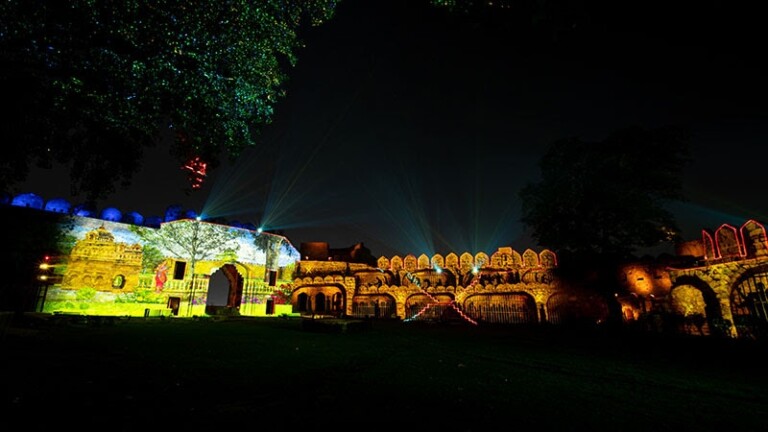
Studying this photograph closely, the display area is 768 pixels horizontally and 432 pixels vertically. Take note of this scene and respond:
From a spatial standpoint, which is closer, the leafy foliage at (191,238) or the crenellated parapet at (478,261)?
the crenellated parapet at (478,261)

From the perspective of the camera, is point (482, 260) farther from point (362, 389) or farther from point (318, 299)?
point (362, 389)

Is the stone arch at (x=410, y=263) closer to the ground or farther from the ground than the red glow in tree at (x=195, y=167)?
closer to the ground

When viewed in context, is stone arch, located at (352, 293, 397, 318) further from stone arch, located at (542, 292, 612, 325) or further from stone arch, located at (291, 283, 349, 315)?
stone arch, located at (542, 292, 612, 325)

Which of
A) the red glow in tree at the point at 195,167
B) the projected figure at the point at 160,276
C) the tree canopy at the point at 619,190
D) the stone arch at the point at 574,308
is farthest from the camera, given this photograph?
the projected figure at the point at 160,276

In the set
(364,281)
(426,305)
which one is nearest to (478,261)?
(426,305)

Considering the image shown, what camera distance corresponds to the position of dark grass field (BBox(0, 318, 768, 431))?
11.1 feet

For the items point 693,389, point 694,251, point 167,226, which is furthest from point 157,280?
point 694,251

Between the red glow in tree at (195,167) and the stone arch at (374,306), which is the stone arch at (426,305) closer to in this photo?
the stone arch at (374,306)

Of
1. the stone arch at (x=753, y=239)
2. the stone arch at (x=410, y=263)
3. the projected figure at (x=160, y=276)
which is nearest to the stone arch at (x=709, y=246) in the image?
the stone arch at (x=753, y=239)

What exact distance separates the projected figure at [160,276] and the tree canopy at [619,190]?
28.4 metres

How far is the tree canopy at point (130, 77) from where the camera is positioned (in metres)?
6.37

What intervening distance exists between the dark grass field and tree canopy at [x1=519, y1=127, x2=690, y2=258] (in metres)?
10.3

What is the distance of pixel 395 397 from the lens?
14.2 ft

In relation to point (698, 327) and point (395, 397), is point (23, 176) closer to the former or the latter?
point (395, 397)
